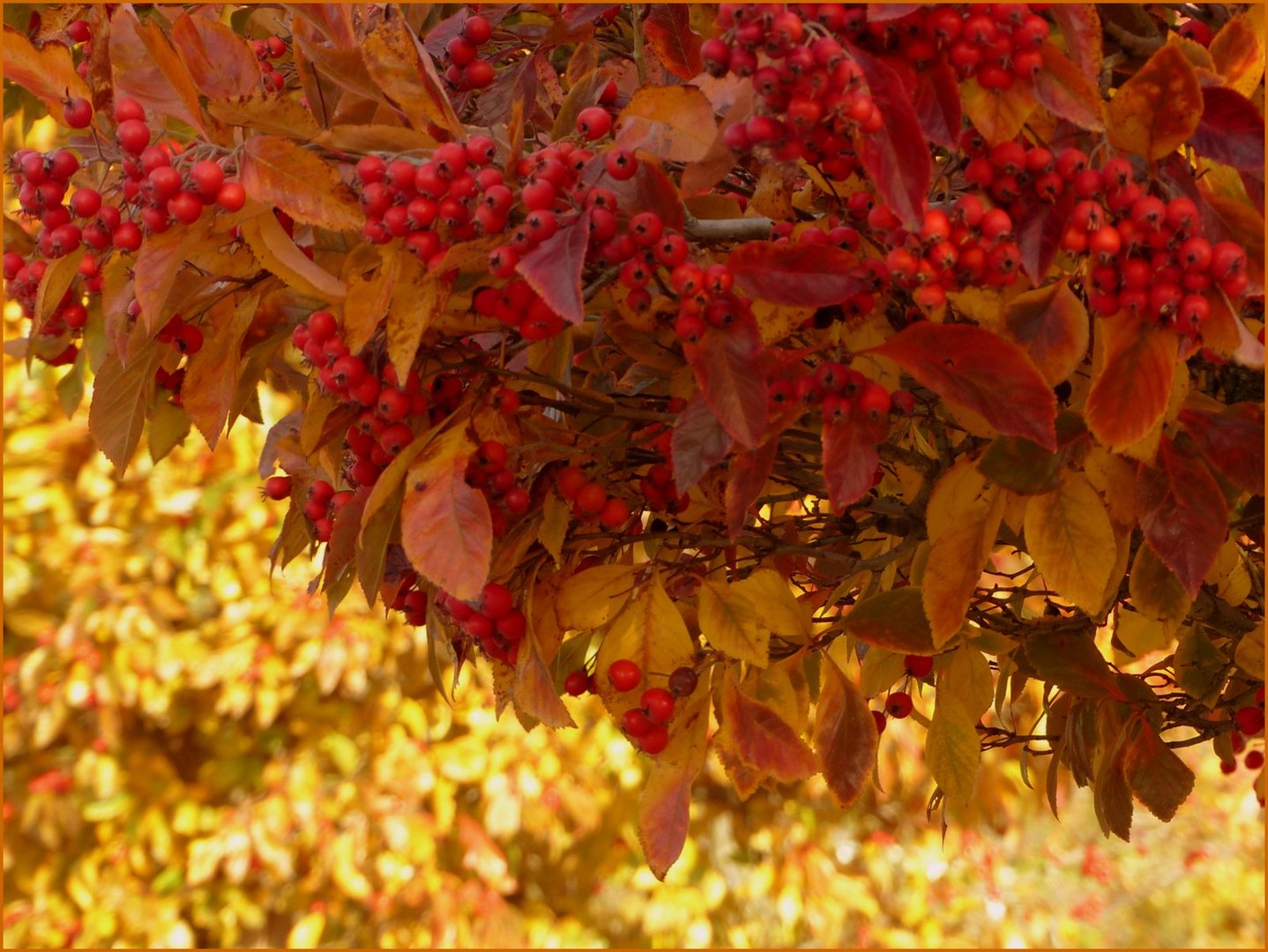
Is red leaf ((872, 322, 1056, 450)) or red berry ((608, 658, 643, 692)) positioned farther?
red berry ((608, 658, 643, 692))

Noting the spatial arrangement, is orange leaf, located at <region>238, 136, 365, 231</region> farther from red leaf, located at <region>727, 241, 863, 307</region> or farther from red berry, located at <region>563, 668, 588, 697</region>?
red berry, located at <region>563, 668, 588, 697</region>

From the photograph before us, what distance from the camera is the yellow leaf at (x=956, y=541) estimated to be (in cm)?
61

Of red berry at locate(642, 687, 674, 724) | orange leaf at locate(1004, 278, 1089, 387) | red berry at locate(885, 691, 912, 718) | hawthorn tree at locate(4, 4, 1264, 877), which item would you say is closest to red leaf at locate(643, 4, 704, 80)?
hawthorn tree at locate(4, 4, 1264, 877)

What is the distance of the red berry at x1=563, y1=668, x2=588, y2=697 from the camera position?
2.56ft

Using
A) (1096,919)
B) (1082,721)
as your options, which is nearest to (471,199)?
(1082,721)

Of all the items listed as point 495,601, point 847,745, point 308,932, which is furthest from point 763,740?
point 308,932

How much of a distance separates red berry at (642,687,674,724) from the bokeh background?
186 centimetres

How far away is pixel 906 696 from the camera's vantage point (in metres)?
0.90

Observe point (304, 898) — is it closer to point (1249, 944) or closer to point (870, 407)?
point (870, 407)

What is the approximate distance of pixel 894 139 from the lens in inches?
19.6

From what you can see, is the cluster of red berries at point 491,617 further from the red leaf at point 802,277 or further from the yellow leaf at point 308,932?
the yellow leaf at point 308,932

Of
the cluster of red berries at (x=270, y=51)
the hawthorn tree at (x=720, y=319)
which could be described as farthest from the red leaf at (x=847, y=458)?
the cluster of red berries at (x=270, y=51)

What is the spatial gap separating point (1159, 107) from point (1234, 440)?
6.5 inches

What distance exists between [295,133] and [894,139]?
29cm
